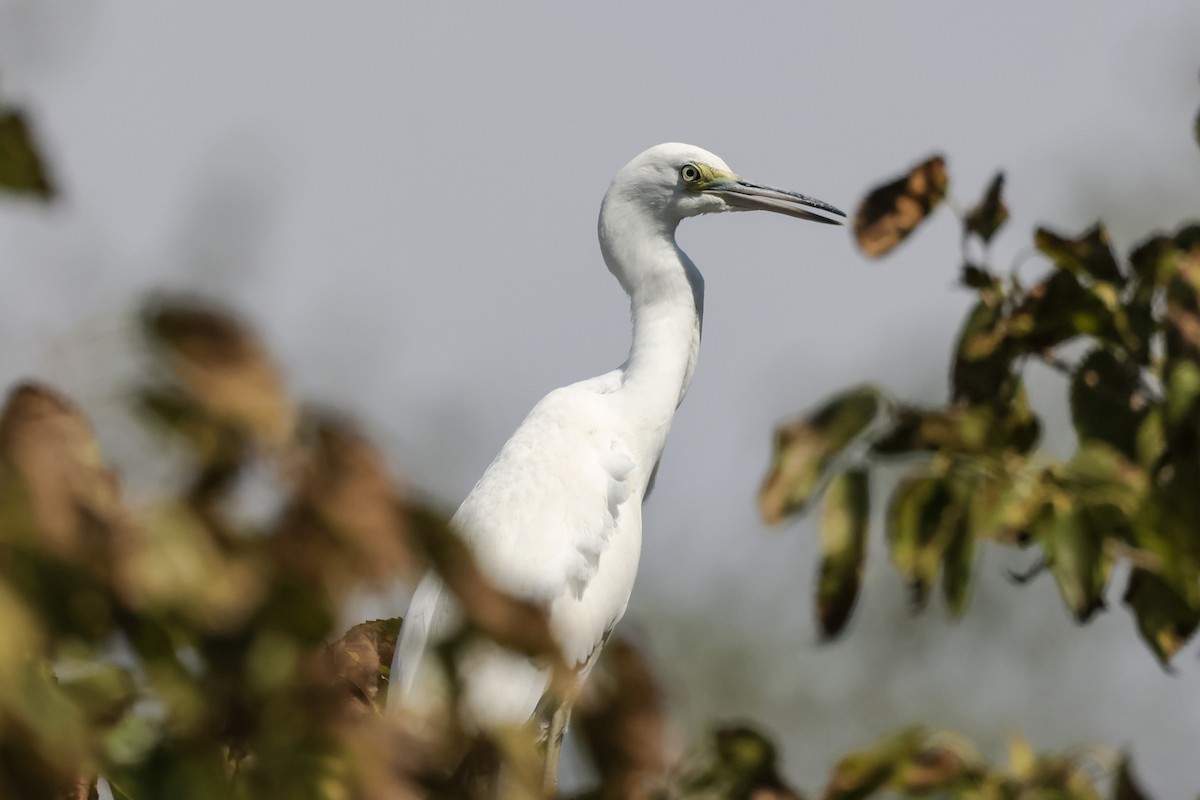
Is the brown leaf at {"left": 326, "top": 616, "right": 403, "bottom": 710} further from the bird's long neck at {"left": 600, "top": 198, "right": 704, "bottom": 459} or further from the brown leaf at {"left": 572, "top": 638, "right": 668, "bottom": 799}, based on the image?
the brown leaf at {"left": 572, "top": 638, "right": 668, "bottom": 799}

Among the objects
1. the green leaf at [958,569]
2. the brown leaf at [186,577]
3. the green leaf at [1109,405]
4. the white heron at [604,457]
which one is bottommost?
the white heron at [604,457]

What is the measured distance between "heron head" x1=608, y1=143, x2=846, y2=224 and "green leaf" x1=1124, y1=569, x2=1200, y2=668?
3.31 metres

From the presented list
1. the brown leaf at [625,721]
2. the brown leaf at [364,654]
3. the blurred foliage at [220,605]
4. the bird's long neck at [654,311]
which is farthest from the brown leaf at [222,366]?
the bird's long neck at [654,311]

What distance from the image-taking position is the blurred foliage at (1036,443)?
125 centimetres

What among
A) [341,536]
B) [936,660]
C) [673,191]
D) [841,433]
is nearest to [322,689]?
[341,536]

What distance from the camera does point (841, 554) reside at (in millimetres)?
1219

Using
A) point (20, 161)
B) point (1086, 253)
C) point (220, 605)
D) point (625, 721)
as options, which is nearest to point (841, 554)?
point (625, 721)

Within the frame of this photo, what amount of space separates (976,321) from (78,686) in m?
0.84

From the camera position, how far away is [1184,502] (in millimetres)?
1298

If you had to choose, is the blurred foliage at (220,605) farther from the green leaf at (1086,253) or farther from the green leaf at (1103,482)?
the green leaf at (1086,253)

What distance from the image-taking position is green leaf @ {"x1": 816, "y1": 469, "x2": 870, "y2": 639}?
4.00 ft

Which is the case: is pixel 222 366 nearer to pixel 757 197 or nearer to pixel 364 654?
pixel 364 654

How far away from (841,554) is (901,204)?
0.38 m

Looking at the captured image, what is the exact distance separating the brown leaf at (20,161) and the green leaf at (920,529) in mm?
690
